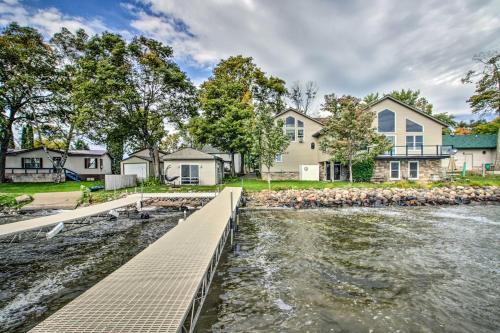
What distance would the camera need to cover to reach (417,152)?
77.1 feet

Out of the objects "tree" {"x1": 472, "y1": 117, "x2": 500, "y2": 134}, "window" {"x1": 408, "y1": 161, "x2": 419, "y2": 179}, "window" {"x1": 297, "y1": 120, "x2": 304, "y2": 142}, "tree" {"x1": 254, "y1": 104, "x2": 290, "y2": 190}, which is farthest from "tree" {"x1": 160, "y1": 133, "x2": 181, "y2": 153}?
"tree" {"x1": 472, "y1": 117, "x2": 500, "y2": 134}

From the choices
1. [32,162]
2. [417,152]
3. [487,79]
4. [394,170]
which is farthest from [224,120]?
[487,79]

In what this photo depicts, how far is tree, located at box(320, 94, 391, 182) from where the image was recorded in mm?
21084

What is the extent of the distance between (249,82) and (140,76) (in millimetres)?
17509

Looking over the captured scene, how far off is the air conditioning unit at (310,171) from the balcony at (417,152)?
5546mm

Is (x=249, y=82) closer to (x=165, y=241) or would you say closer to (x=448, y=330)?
(x=165, y=241)

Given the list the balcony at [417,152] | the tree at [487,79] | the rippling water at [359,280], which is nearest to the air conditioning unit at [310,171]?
the balcony at [417,152]

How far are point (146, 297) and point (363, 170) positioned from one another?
905 inches

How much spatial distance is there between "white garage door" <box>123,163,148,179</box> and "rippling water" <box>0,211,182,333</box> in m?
16.2

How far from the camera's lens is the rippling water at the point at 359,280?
435 centimetres

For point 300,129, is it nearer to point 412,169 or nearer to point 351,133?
point 351,133

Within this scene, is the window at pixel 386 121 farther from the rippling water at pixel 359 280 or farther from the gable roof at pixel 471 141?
the rippling water at pixel 359 280

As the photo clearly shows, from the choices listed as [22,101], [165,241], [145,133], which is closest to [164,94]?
[145,133]

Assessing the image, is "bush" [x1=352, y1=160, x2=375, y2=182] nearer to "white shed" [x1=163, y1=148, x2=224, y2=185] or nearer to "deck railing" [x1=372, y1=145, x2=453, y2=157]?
"deck railing" [x1=372, y1=145, x2=453, y2=157]
